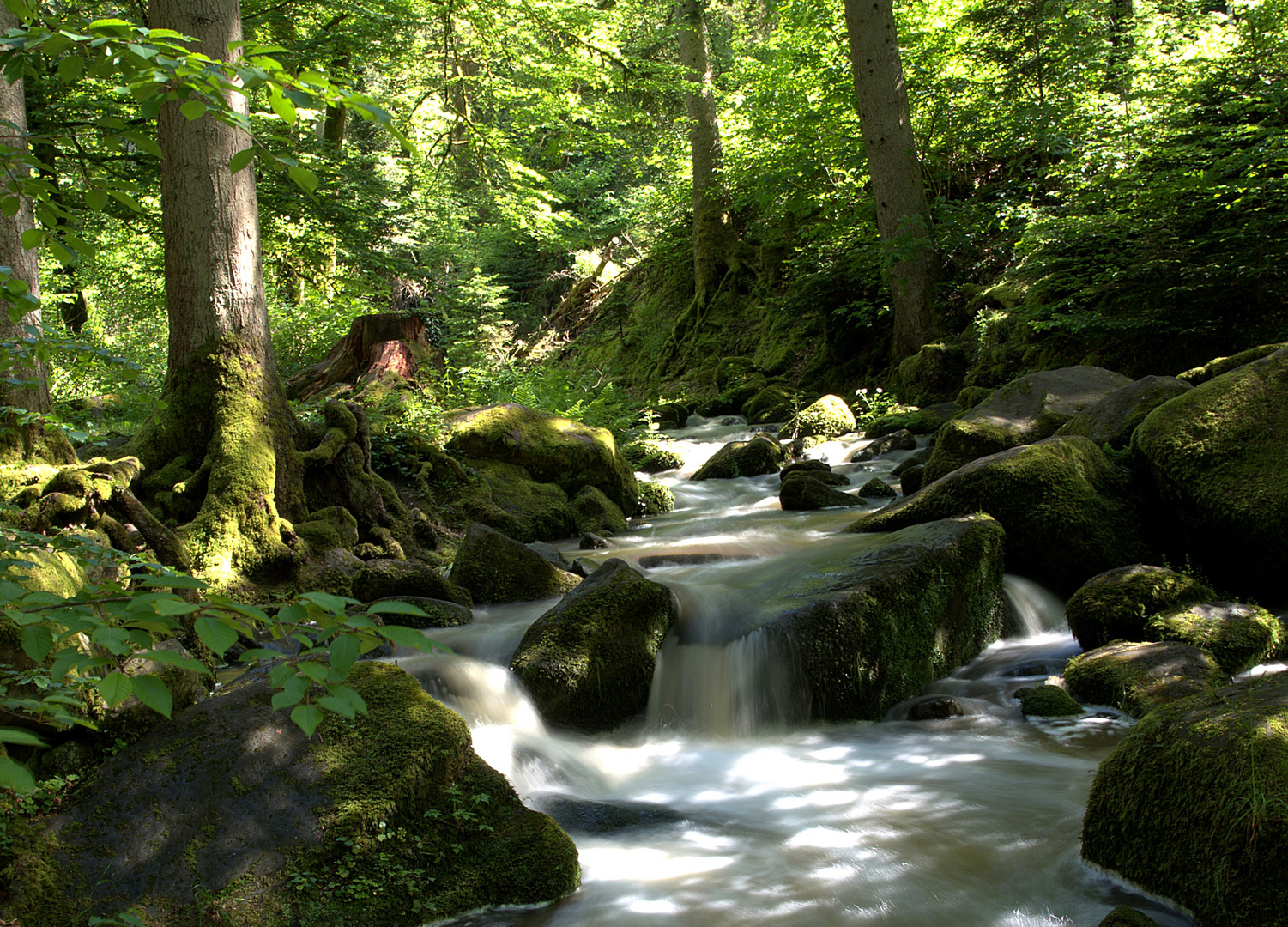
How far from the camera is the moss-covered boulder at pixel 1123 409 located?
7.64 m

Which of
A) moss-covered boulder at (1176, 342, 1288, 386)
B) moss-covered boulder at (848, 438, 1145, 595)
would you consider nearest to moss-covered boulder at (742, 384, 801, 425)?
moss-covered boulder at (1176, 342, 1288, 386)

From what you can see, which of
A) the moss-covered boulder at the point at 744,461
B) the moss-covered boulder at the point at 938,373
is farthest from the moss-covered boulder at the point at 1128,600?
the moss-covered boulder at the point at 938,373

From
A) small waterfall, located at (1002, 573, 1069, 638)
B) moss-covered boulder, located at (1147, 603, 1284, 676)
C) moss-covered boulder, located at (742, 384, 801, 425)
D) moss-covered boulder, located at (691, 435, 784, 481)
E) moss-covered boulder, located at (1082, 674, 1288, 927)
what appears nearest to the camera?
moss-covered boulder, located at (1082, 674, 1288, 927)

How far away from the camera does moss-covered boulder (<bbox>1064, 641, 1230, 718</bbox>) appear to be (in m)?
4.54

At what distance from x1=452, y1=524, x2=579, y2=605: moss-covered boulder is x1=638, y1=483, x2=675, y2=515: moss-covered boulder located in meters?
3.91

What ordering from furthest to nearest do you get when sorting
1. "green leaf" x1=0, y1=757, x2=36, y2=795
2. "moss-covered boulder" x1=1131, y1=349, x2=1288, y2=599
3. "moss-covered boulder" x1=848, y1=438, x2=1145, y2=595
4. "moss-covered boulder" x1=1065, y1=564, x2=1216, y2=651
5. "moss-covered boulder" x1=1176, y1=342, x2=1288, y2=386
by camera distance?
"moss-covered boulder" x1=1176, y1=342, x2=1288, y2=386 < "moss-covered boulder" x1=848, y1=438, x2=1145, y2=595 < "moss-covered boulder" x1=1131, y1=349, x2=1288, y2=599 < "moss-covered boulder" x1=1065, y1=564, x2=1216, y2=651 < "green leaf" x1=0, y1=757, x2=36, y2=795

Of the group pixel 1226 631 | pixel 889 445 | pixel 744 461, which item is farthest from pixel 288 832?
pixel 889 445

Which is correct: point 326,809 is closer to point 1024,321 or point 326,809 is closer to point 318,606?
point 318,606

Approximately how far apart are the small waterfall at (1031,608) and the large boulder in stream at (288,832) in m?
4.24

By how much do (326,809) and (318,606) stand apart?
1829 mm

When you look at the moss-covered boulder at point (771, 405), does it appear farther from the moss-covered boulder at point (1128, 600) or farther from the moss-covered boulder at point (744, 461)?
the moss-covered boulder at point (1128, 600)

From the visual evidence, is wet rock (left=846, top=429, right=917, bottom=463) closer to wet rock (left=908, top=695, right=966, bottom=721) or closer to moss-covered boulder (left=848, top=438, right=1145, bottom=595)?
moss-covered boulder (left=848, top=438, right=1145, bottom=595)

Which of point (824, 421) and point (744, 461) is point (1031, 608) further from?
point (824, 421)

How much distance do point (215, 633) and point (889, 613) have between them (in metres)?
4.60
